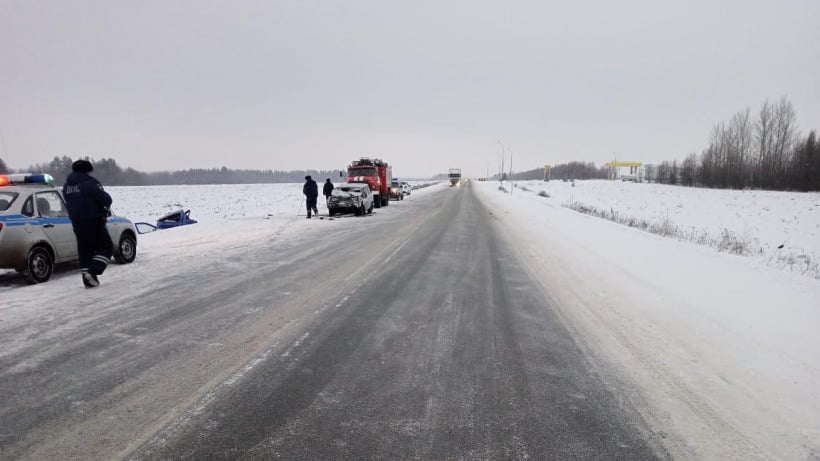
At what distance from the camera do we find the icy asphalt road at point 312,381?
113 inches

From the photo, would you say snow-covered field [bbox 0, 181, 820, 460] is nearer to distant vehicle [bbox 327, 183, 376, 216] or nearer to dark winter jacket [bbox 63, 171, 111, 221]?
dark winter jacket [bbox 63, 171, 111, 221]

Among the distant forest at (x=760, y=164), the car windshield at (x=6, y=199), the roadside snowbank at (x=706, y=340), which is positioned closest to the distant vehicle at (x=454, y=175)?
the distant forest at (x=760, y=164)

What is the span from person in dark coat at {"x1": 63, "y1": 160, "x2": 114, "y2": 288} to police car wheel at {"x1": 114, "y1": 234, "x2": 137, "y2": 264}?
195cm

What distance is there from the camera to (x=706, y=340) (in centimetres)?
506

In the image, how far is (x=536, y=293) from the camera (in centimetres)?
711

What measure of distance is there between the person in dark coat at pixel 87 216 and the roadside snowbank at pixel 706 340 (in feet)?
25.4

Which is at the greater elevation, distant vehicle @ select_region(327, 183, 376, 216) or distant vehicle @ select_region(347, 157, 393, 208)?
distant vehicle @ select_region(347, 157, 393, 208)

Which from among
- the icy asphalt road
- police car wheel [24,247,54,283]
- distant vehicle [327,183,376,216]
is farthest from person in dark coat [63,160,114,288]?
distant vehicle [327,183,376,216]

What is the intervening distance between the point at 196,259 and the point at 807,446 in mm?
10340

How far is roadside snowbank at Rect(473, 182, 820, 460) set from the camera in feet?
10.4

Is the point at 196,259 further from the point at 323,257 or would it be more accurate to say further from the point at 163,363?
the point at 163,363

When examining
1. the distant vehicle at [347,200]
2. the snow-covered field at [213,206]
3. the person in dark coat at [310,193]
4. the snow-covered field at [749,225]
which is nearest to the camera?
the snow-covered field at [749,225]

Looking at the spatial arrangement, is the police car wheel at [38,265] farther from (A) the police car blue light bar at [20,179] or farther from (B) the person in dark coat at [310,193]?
(B) the person in dark coat at [310,193]

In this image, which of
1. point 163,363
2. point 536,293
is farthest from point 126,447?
point 536,293
